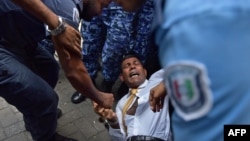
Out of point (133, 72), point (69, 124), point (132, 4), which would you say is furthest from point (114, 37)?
point (132, 4)

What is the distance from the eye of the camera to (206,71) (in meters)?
0.65

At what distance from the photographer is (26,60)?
2.08 meters

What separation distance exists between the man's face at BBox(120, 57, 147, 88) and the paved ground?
0.50 meters

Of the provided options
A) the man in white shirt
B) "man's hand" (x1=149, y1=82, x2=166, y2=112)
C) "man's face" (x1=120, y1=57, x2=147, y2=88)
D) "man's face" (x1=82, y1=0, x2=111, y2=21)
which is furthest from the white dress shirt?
"man's face" (x1=82, y1=0, x2=111, y2=21)

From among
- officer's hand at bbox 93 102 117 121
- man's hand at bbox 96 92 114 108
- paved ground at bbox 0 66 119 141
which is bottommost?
paved ground at bbox 0 66 119 141

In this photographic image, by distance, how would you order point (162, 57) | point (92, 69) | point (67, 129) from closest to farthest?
point (162, 57)
point (67, 129)
point (92, 69)

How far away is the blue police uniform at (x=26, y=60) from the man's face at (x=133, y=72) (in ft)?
2.10

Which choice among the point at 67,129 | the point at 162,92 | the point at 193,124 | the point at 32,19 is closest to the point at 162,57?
the point at 193,124

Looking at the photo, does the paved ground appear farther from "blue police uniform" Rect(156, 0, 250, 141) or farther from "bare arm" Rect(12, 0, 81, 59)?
"blue police uniform" Rect(156, 0, 250, 141)

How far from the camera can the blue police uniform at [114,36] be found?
2.53m

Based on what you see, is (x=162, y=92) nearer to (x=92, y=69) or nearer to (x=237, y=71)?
(x=237, y=71)

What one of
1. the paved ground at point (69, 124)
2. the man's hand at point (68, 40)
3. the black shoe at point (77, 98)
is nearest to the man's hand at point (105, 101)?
the man's hand at point (68, 40)

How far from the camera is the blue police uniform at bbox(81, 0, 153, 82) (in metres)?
2.53

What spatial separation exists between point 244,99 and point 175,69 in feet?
0.55
